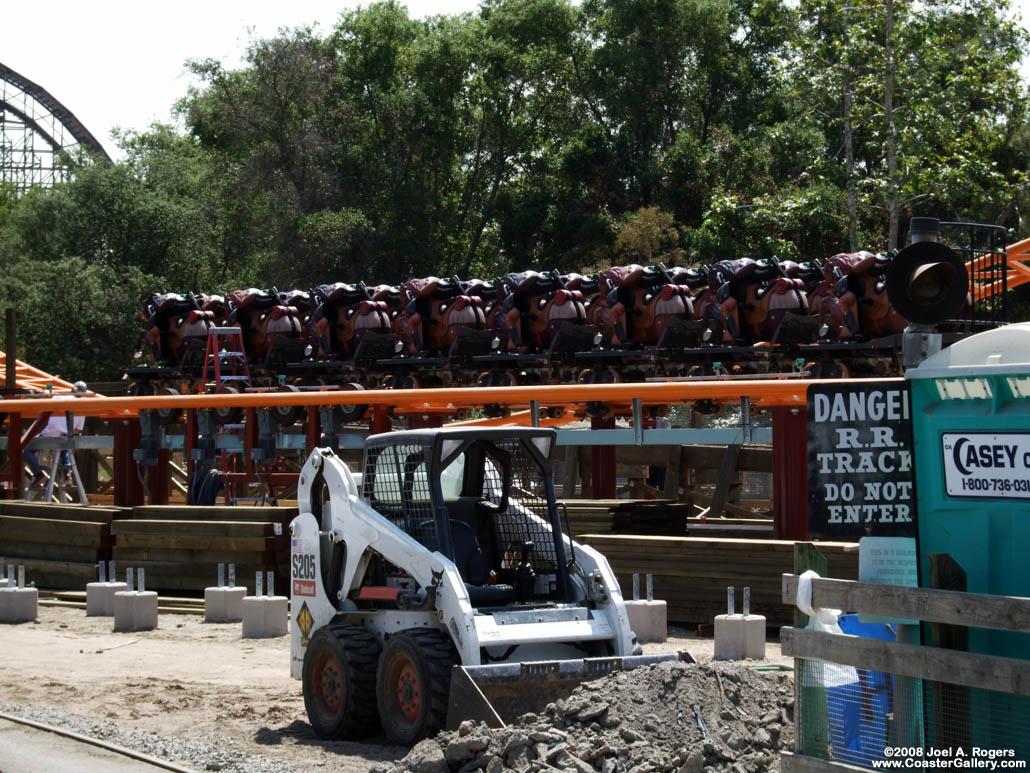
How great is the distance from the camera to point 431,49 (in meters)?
46.9

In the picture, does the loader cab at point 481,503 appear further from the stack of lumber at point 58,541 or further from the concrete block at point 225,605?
the stack of lumber at point 58,541

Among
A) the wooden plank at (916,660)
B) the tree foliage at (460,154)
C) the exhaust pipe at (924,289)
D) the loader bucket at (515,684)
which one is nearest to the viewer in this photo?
the wooden plank at (916,660)

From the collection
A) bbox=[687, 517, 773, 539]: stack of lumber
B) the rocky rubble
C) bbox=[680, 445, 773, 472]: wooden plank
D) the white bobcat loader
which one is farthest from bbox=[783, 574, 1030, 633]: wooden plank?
bbox=[680, 445, 773, 472]: wooden plank

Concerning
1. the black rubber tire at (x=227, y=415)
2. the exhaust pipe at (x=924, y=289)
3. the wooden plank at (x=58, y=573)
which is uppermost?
the black rubber tire at (x=227, y=415)

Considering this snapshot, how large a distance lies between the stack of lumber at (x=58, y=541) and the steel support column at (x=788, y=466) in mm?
8191

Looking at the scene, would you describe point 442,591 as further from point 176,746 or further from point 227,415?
point 227,415

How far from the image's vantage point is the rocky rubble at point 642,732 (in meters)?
6.99

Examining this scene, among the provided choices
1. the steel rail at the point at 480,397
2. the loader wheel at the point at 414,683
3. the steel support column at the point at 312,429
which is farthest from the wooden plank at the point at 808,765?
the steel support column at the point at 312,429

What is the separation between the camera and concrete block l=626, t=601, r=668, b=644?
40.3 feet

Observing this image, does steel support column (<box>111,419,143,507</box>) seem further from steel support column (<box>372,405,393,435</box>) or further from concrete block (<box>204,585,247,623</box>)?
concrete block (<box>204,585,247,623</box>)

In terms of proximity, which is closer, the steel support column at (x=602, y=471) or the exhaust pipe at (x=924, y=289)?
the exhaust pipe at (x=924, y=289)

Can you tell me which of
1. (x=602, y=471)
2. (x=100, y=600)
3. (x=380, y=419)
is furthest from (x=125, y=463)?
(x=602, y=471)

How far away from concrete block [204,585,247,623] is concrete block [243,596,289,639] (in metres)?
1.06

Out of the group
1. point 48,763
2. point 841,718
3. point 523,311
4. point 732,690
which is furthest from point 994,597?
point 523,311
